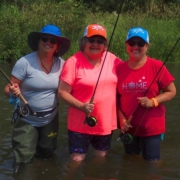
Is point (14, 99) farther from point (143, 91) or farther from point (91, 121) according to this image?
point (143, 91)

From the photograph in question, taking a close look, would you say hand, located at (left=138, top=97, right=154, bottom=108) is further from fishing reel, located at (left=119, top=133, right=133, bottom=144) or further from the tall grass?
the tall grass

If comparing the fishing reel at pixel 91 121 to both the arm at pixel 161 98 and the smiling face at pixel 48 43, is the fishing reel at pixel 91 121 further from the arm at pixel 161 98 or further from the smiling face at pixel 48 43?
the smiling face at pixel 48 43

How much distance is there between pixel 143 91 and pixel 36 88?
131cm

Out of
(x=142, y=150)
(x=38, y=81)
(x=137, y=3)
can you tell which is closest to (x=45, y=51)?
(x=38, y=81)

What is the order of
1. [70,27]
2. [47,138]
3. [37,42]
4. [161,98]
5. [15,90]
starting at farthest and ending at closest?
[70,27] < [47,138] < [37,42] < [161,98] < [15,90]

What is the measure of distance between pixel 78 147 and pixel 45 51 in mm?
1272

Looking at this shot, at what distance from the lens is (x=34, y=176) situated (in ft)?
19.8

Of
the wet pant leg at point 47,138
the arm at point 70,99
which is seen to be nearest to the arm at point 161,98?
the arm at point 70,99

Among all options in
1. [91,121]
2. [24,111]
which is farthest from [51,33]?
[91,121]

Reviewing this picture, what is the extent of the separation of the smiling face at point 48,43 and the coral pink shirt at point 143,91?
90cm

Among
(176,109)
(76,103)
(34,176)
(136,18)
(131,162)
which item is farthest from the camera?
(136,18)

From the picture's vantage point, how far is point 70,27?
68.7 ft

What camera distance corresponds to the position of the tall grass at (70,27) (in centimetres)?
2039

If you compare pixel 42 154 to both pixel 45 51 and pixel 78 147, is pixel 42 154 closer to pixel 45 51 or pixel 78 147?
pixel 78 147
